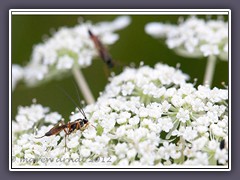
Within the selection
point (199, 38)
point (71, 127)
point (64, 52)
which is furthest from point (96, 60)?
point (71, 127)

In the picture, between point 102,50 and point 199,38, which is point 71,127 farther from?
point 199,38

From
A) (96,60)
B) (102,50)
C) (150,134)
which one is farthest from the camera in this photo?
(96,60)

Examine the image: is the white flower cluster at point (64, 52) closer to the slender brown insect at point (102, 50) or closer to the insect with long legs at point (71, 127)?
the slender brown insect at point (102, 50)

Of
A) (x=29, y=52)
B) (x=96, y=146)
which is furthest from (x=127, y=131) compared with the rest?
(x=29, y=52)

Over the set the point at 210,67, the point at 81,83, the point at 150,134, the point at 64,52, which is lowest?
the point at 150,134

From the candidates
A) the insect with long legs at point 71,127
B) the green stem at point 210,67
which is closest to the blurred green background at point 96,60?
the green stem at point 210,67

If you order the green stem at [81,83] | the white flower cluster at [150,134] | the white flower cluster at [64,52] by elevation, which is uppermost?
the white flower cluster at [64,52]

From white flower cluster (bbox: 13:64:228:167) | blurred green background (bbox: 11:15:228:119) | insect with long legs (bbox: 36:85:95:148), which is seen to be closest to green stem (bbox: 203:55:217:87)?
blurred green background (bbox: 11:15:228:119)
